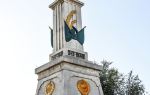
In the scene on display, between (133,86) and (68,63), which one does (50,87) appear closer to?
(68,63)

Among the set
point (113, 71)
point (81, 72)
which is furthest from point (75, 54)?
point (113, 71)

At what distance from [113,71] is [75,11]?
12.4m

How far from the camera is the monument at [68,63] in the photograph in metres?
17.7

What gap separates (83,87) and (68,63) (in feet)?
5.58

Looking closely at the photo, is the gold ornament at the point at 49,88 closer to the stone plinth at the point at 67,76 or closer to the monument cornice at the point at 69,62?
the stone plinth at the point at 67,76

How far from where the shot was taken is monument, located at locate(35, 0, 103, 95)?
17745 millimetres

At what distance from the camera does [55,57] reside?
19.3m

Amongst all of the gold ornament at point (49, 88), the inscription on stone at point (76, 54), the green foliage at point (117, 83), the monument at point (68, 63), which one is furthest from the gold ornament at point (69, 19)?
the green foliage at point (117, 83)

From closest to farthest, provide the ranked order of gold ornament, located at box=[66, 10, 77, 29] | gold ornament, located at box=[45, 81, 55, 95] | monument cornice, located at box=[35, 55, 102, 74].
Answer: monument cornice, located at box=[35, 55, 102, 74] → gold ornament, located at box=[45, 81, 55, 95] → gold ornament, located at box=[66, 10, 77, 29]

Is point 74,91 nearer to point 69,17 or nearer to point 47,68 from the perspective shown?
point 47,68

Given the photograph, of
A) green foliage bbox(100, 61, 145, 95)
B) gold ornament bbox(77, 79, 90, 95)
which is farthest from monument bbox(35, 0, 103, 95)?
green foliage bbox(100, 61, 145, 95)

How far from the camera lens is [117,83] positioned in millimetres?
30719

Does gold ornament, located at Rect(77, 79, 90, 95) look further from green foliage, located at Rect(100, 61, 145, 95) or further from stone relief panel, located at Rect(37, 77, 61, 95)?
green foliage, located at Rect(100, 61, 145, 95)

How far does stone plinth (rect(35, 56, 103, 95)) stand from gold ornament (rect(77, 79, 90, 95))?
87 mm
